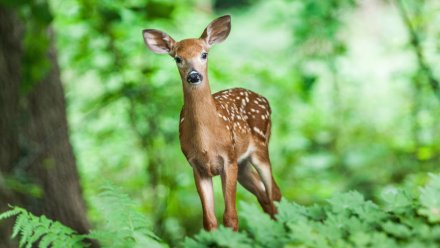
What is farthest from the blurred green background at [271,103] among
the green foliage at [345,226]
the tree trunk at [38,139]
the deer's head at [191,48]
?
the green foliage at [345,226]

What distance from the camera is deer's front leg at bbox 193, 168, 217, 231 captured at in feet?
6.28

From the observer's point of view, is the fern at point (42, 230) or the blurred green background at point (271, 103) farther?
the blurred green background at point (271, 103)

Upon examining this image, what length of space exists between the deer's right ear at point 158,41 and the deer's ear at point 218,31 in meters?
0.11

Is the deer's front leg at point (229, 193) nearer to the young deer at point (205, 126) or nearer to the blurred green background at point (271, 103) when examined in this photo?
the young deer at point (205, 126)

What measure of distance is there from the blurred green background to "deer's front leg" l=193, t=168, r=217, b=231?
5.09ft

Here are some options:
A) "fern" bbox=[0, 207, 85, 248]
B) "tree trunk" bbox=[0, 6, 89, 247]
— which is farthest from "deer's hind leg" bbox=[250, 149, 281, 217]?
"tree trunk" bbox=[0, 6, 89, 247]

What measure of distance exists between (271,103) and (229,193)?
15.2 ft

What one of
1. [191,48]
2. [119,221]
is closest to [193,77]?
[191,48]

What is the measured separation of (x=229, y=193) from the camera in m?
1.92

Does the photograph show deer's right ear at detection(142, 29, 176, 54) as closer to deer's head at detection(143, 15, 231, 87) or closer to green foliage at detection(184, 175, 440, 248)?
deer's head at detection(143, 15, 231, 87)

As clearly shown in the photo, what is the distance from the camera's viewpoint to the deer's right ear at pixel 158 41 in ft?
6.39

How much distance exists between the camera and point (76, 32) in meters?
6.26

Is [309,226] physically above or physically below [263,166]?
below

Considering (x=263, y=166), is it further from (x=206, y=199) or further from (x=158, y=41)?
(x=158, y=41)
